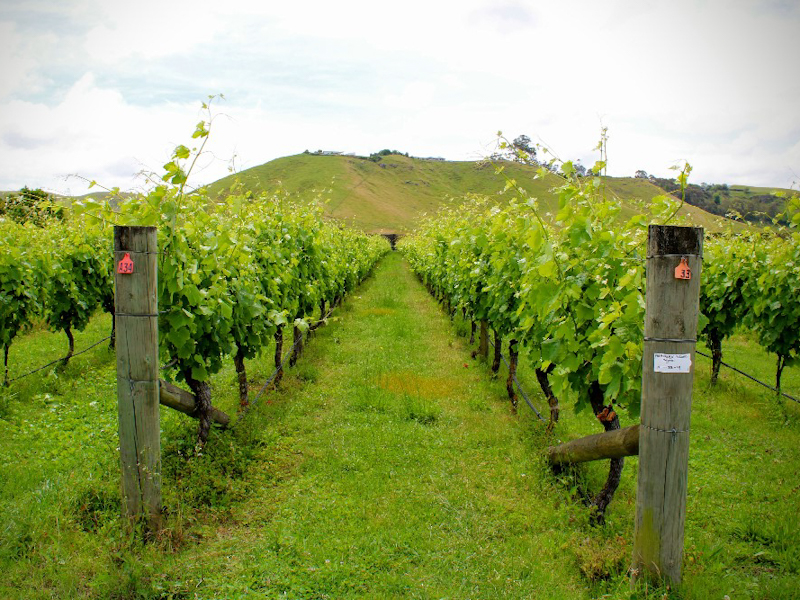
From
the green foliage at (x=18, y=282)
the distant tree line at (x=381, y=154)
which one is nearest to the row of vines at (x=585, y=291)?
the green foliage at (x=18, y=282)

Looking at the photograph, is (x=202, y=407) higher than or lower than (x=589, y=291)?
lower

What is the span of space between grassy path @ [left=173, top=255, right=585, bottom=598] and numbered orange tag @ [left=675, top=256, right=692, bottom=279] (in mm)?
2163

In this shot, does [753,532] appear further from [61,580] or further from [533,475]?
[61,580]

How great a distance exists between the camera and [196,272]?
4.76m

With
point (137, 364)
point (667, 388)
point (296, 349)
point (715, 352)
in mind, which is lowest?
point (296, 349)

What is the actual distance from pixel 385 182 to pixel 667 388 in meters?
130

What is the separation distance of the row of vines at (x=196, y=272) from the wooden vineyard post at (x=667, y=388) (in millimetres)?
2946

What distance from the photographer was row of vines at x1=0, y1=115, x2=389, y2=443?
4.55 meters

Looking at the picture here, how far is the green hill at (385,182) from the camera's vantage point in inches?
3910

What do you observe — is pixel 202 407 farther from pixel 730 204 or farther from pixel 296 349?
pixel 730 204

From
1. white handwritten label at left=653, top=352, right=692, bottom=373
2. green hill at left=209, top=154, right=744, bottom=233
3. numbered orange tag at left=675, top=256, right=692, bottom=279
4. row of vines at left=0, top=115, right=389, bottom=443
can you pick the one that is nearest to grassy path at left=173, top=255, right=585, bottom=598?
row of vines at left=0, top=115, right=389, bottom=443

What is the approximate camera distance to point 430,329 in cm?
1375

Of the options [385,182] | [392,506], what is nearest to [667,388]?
[392,506]

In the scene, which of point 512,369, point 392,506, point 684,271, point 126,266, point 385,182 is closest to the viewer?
point 684,271
